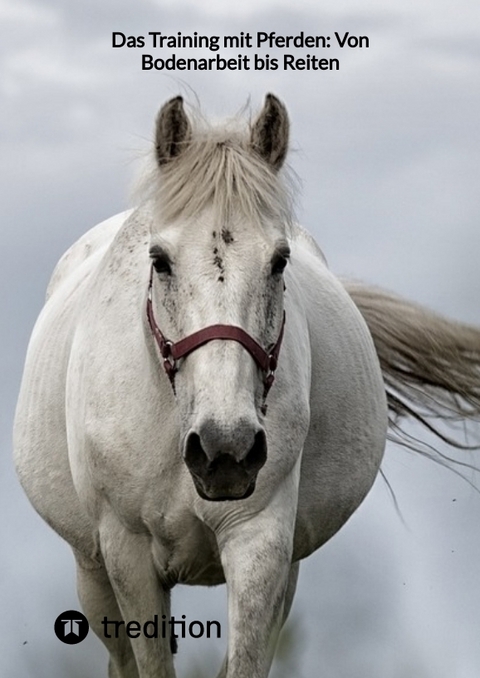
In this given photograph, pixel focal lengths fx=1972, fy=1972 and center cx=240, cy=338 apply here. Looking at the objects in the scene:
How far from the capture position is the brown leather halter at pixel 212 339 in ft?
20.8

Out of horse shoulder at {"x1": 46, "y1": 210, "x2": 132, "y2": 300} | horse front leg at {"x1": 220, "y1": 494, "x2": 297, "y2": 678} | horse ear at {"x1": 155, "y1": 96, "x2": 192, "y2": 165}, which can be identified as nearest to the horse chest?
horse front leg at {"x1": 220, "y1": 494, "x2": 297, "y2": 678}

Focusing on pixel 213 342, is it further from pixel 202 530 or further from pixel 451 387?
pixel 451 387

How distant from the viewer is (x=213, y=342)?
20.8 feet

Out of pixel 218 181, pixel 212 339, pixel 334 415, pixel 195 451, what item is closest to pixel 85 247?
pixel 334 415

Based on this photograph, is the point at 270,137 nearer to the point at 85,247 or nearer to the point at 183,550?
the point at 183,550

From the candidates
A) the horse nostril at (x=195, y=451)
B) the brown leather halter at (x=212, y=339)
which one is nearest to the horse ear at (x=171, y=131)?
the brown leather halter at (x=212, y=339)

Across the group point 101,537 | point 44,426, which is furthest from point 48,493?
point 101,537

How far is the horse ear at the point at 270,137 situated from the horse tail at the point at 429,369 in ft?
9.64

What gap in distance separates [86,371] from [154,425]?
0.48 metres

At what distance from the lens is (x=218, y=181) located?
6.66 metres

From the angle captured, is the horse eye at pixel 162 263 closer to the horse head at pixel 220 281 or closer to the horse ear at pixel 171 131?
the horse head at pixel 220 281

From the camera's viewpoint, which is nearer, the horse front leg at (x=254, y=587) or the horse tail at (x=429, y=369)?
the horse front leg at (x=254, y=587)

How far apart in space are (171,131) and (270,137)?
1.15 feet

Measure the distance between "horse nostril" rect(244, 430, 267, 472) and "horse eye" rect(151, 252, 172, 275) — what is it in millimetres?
688
